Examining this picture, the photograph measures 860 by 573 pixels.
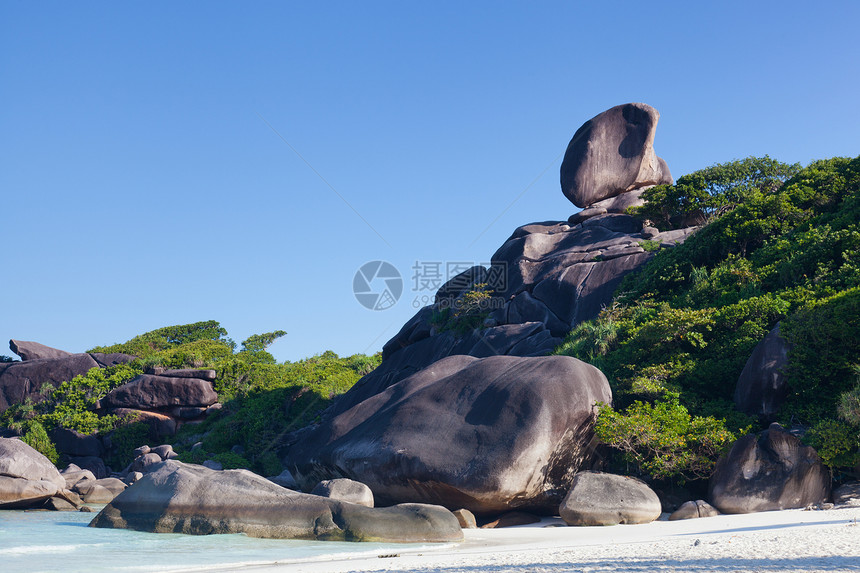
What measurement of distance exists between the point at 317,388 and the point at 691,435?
67.4 ft

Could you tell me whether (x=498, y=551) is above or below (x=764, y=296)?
below

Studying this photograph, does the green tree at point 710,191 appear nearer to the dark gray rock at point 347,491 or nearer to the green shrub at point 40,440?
the dark gray rock at point 347,491

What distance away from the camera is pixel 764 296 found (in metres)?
16.1

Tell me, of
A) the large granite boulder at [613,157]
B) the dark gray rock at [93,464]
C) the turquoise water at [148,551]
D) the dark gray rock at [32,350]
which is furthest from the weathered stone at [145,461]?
the large granite boulder at [613,157]

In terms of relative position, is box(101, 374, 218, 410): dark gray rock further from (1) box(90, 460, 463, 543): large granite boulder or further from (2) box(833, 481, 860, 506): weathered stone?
(2) box(833, 481, 860, 506): weathered stone

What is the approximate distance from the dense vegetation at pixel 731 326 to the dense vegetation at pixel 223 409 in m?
13.9

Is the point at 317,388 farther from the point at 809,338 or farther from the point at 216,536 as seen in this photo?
the point at 809,338

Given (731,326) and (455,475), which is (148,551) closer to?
(455,475)

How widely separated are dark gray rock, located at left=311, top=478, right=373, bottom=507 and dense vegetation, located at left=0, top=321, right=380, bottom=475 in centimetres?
1375

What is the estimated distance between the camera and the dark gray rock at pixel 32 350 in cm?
3834

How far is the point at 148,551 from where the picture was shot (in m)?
9.32

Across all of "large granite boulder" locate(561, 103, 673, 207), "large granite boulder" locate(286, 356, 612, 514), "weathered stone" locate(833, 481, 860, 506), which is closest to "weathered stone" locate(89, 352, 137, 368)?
"large granite boulder" locate(561, 103, 673, 207)

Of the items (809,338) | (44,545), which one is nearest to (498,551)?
(44,545)

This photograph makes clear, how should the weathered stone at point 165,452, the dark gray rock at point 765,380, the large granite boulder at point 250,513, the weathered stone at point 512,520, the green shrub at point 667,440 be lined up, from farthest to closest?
the weathered stone at point 165,452, the dark gray rock at point 765,380, the weathered stone at point 512,520, the green shrub at point 667,440, the large granite boulder at point 250,513
